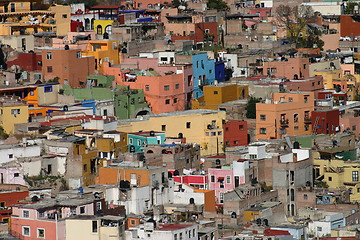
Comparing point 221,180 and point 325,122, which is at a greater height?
point 325,122

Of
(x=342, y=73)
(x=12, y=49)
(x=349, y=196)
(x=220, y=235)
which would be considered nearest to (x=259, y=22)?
(x=342, y=73)

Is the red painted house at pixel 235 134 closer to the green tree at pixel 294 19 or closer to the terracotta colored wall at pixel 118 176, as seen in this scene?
the terracotta colored wall at pixel 118 176

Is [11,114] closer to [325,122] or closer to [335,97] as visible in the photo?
[325,122]

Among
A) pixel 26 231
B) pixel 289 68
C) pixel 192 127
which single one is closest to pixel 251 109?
pixel 192 127

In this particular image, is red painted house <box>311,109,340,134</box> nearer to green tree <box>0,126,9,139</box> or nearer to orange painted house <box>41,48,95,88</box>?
orange painted house <box>41,48,95,88</box>

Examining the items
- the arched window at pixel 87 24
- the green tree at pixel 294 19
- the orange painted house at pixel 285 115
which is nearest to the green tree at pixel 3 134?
the orange painted house at pixel 285 115

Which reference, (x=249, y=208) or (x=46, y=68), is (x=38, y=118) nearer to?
(x=46, y=68)
